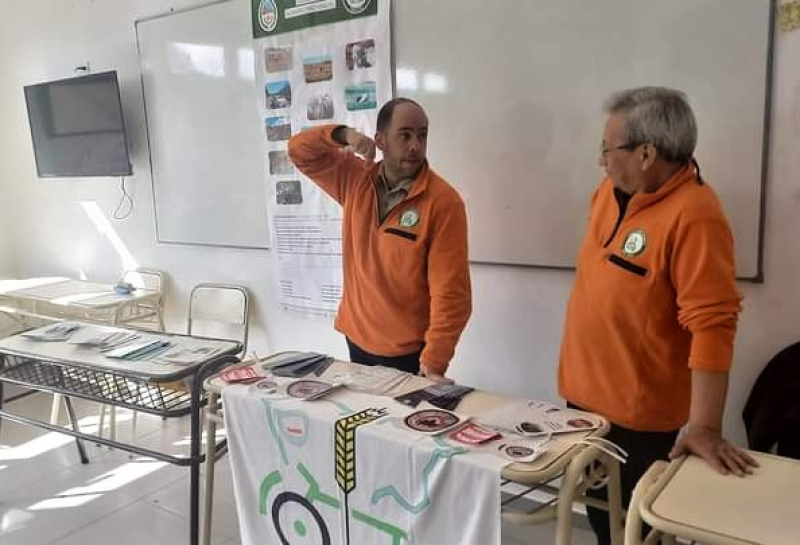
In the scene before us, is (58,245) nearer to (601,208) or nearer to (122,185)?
(122,185)

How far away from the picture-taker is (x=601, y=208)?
5.31 ft

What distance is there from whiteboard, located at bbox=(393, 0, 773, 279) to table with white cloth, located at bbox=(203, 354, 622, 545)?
91 cm

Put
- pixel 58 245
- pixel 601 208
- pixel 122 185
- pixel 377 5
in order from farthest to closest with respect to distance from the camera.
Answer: pixel 58 245, pixel 122 185, pixel 377 5, pixel 601 208

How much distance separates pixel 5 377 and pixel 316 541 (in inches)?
61.4

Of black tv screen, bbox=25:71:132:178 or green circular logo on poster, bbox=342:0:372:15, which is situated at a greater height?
green circular logo on poster, bbox=342:0:372:15

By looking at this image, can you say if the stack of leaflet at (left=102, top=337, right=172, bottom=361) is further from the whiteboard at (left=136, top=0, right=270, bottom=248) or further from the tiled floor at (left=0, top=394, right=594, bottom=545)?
the whiteboard at (left=136, top=0, right=270, bottom=248)

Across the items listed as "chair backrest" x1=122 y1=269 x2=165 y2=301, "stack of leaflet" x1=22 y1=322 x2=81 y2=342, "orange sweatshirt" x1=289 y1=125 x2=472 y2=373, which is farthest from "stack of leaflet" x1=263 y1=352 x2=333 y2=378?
"chair backrest" x1=122 y1=269 x2=165 y2=301

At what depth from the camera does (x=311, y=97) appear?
2.82m

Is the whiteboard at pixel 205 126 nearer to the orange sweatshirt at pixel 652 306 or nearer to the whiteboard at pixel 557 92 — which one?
the whiteboard at pixel 557 92

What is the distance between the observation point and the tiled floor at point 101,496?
8.05 ft

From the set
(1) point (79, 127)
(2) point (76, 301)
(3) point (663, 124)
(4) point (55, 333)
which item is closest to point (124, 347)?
(4) point (55, 333)

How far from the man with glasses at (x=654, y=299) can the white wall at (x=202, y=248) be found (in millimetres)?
623

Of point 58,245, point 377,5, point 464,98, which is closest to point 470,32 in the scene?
point 464,98

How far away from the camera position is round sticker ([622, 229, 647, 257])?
4.69 ft
